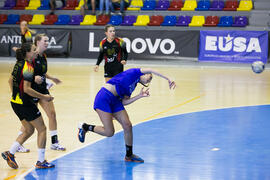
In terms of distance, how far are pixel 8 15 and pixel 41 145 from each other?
21121 mm

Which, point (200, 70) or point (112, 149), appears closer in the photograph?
point (112, 149)

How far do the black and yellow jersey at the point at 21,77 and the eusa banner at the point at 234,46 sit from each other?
50.9ft

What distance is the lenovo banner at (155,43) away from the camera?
69.6 ft

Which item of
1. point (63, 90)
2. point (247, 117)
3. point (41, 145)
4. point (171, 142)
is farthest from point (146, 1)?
point (41, 145)

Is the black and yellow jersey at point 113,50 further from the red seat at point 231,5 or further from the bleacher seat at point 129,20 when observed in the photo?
the red seat at point 231,5

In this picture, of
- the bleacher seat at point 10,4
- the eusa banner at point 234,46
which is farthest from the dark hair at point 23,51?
the bleacher seat at point 10,4

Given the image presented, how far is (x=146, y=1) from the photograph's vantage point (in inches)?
969

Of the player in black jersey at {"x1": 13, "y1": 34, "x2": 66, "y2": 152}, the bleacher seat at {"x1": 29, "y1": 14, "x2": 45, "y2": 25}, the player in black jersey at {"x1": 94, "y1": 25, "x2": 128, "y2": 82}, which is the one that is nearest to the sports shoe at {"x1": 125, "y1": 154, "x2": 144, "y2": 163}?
the player in black jersey at {"x1": 13, "y1": 34, "x2": 66, "y2": 152}

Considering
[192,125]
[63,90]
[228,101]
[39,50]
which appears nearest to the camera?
[39,50]

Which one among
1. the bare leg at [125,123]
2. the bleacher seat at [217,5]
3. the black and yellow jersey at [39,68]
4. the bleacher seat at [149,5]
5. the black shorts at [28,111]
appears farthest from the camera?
the bleacher seat at [149,5]

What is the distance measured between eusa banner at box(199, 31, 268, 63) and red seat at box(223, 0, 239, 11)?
297 centimetres

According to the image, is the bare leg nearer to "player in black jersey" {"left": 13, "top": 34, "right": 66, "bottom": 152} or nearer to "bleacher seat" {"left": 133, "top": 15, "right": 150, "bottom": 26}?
"player in black jersey" {"left": 13, "top": 34, "right": 66, "bottom": 152}

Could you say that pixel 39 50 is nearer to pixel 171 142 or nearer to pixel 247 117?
pixel 171 142

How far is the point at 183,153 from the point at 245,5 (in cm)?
1737
